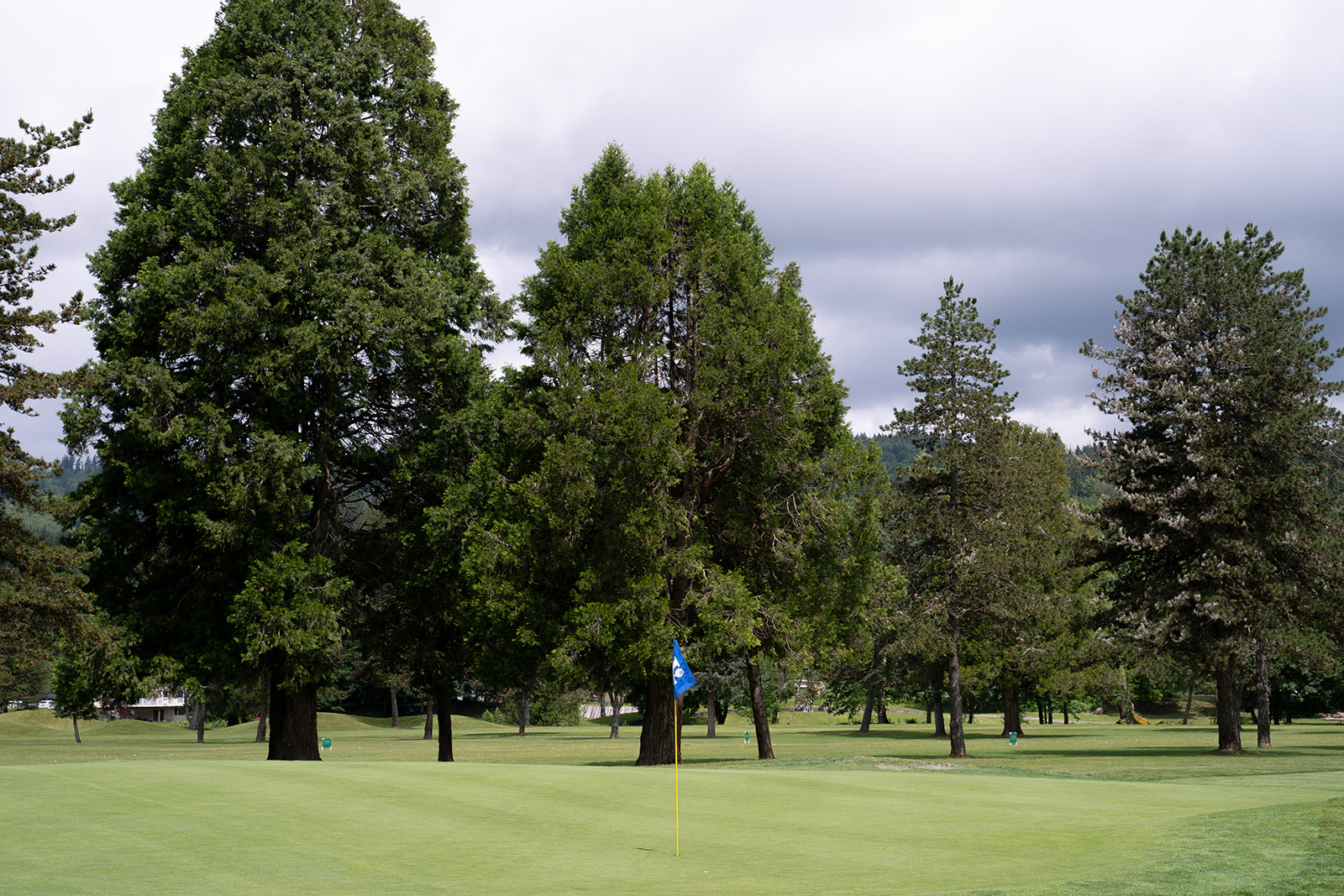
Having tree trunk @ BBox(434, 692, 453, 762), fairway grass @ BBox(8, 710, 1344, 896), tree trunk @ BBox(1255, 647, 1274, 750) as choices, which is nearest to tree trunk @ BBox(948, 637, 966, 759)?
tree trunk @ BBox(1255, 647, 1274, 750)

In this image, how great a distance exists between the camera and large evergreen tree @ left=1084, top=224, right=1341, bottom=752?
36.4m

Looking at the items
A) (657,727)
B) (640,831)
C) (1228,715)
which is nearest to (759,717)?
(657,727)

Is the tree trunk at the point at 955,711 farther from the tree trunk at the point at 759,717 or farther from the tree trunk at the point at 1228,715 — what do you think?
the tree trunk at the point at 1228,715

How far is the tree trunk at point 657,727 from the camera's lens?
1200 inches

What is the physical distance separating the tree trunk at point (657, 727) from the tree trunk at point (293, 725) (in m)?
9.25

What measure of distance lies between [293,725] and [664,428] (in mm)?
13295

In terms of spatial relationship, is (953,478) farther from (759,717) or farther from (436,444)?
(436,444)

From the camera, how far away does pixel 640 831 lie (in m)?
14.8

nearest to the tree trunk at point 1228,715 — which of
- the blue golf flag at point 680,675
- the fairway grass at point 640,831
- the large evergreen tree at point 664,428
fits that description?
the fairway grass at point 640,831

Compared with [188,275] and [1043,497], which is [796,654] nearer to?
[188,275]

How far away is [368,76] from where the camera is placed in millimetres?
31016

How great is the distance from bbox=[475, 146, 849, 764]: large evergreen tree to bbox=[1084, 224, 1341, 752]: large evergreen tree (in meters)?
14.2

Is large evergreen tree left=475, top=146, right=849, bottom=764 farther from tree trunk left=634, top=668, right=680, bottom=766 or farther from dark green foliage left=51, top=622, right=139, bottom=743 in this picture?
dark green foliage left=51, top=622, right=139, bottom=743

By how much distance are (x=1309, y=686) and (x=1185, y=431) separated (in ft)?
169
